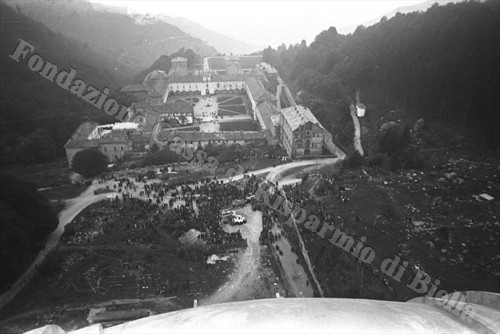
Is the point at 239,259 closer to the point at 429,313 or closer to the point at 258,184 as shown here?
the point at 258,184

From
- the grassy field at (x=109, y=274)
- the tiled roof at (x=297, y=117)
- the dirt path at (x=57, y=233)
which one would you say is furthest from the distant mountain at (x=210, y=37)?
the grassy field at (x=109, y=274)

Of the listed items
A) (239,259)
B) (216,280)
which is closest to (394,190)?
(239,259)

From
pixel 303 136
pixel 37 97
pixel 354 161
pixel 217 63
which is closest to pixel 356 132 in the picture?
pixel 303 136

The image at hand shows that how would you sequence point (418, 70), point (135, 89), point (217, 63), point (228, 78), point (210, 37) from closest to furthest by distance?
1. point (418, 70)
2. point (135, 89)
3. point (228, 78)
4. point (217, 63)
5. point (210, 37)

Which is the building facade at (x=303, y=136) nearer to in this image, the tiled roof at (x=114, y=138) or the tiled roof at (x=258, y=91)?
the tiled roof at (x=258, y=91)

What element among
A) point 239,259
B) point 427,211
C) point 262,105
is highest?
point 262,105

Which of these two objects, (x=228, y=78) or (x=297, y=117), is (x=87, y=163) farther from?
(x=228, y=78)

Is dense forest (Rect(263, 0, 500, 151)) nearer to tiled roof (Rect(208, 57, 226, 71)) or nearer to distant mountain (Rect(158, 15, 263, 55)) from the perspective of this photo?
tiled roof (Rect(208, 57, 226, 71))
